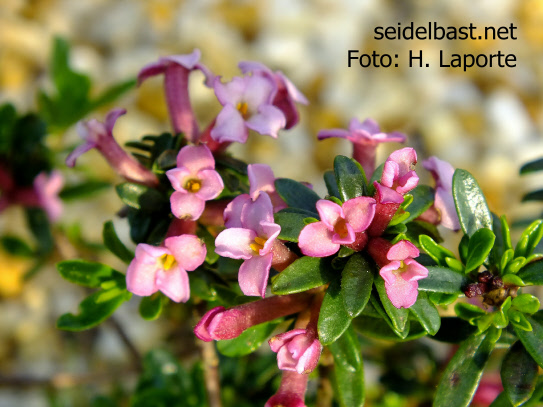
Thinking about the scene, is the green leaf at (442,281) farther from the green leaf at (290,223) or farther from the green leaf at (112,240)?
the green leaf at (112,240)

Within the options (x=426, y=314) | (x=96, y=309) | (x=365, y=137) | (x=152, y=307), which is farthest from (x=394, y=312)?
(x=96, y=309)

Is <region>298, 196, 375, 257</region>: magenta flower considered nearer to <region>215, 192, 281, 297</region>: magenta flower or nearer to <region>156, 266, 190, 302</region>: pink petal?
<region>215, 192, 281, 297</region>: magenta flower

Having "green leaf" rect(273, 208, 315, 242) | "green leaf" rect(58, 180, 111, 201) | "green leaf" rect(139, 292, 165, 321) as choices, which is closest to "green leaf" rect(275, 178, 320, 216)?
"green leaf" rect(273, 208, 315, 242)

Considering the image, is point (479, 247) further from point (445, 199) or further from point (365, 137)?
point (365, 137)

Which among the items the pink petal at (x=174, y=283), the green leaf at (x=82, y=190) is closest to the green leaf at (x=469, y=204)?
the pink petal at (x=174, y=283)

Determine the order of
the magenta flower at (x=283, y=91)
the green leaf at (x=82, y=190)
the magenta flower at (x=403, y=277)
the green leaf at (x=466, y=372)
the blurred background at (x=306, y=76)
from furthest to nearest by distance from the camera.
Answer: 1. the blurred background at (x=306, y=76)
2. the green leaf at (x=82, y=190)
3. the magenta flower at (x=283, y=91)
4. the green leaf at (x=466, y=372)
5. the magenta flower at (x=403, y=277)
